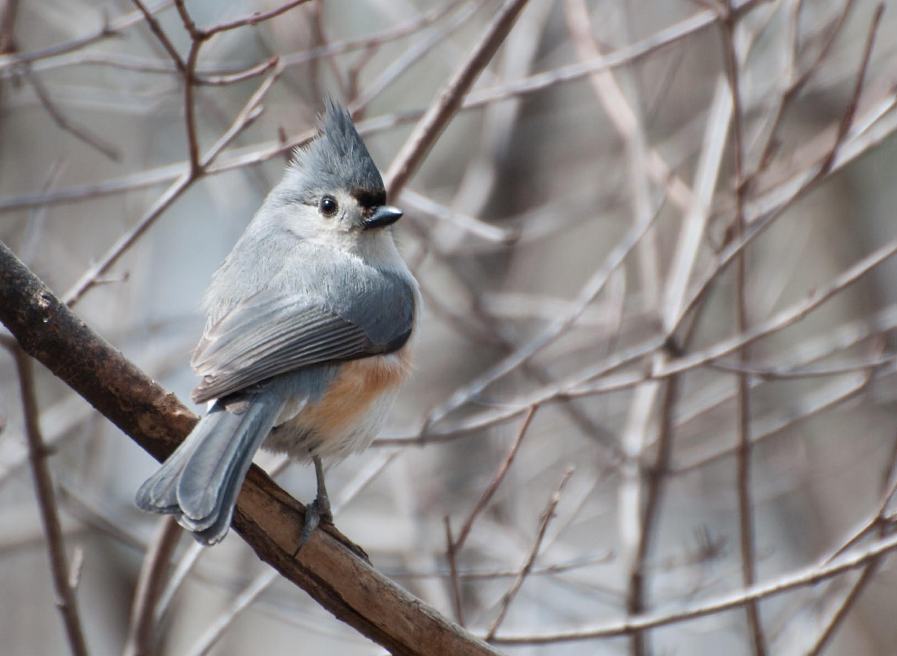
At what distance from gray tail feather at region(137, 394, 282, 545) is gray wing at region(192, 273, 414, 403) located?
0.10 metres

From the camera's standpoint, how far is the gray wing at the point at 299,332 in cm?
266

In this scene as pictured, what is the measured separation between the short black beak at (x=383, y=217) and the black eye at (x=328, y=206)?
0.15 metres

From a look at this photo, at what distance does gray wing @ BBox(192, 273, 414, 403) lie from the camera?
2.66m

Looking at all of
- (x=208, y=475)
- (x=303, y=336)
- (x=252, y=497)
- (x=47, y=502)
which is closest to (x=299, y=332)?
(x=303, y=336)

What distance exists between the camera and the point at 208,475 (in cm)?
230

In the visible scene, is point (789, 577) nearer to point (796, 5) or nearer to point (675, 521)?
point (796, 5)

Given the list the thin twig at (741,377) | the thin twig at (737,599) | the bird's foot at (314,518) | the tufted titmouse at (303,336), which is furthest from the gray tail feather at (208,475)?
the thin twig at (741,377)

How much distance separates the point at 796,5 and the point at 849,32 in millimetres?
3107

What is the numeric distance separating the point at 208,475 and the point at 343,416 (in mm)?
607

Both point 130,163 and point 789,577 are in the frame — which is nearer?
point 789,577

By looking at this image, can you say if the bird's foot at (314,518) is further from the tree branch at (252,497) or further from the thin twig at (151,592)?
the thin twig at (151,592)

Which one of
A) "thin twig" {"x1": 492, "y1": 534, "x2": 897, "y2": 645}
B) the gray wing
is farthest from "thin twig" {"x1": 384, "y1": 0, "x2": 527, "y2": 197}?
"thin twig" {"x1": 492, "y1": 534, "x2": 897, "y2": 645}

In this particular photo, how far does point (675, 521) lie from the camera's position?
7.02m

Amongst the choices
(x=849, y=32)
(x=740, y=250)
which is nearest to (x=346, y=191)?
(x=740, y=250)
